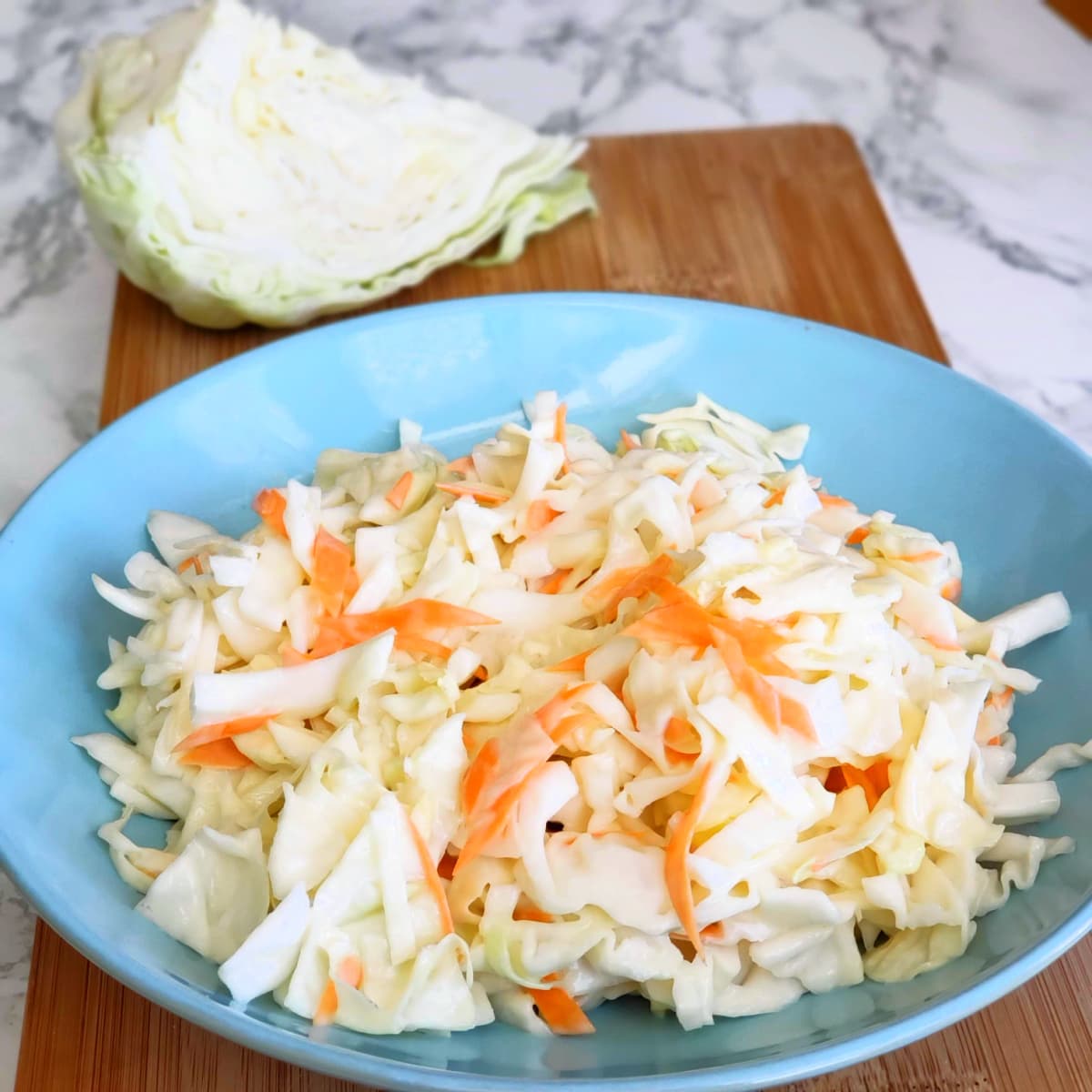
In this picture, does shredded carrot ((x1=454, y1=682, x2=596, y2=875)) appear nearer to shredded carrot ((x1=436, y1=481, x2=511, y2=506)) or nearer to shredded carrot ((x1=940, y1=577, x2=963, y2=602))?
shredded carrot ((x1=436, y1=481, x2=511, y2=506))

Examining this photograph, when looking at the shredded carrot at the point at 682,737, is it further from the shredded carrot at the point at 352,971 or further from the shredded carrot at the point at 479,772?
A: the shredded carrot at the point at 352,971

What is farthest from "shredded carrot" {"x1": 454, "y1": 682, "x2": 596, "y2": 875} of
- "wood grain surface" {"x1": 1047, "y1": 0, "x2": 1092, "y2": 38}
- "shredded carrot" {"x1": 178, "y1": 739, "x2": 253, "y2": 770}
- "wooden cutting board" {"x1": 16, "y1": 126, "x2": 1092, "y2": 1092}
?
"wood grain surface" {"x1": 1047, "y1": 0, "x2": 1092, "y2": 38}

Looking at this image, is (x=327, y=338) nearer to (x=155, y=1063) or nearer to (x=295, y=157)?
(x=295, y=157)

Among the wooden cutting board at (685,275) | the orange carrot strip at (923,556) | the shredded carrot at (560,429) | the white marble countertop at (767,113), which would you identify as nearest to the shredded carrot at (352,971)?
the wooden cutting board at (685,275)

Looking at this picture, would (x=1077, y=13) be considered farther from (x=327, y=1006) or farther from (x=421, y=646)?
(x=327, y=1006)

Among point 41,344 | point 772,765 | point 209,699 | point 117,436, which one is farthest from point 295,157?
point 772,765
